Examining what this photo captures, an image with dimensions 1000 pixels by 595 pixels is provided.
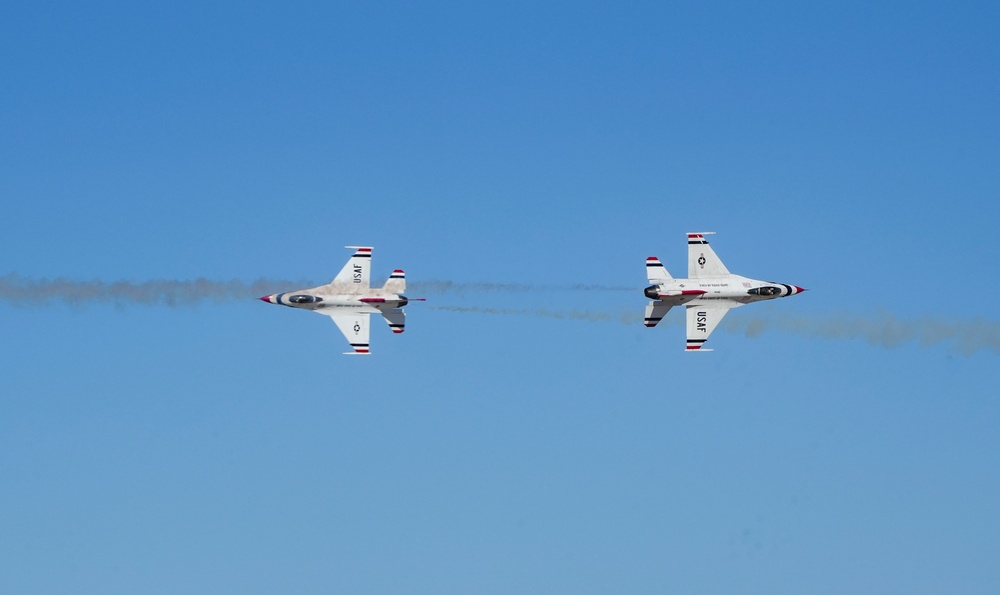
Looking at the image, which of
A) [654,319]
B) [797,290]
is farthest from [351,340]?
[797,290]

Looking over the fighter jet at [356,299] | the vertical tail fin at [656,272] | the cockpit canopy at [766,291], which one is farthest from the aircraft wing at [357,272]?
the cockpit canopy at [766,291]

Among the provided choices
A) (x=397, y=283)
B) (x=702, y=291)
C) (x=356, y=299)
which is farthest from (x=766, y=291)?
(x=356, y=299)

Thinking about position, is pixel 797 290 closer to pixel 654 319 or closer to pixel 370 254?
pixel 654 319

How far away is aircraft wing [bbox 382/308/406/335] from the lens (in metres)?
133

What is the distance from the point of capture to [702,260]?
134m

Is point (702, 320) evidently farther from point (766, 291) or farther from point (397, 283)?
point (397, 283)

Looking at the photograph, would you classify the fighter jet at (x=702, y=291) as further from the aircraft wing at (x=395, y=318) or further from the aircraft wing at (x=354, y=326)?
the aircraft wing at (x=354, y=326)

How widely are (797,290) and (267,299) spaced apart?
39.4 m

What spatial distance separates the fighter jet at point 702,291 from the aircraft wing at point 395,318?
17913 mm

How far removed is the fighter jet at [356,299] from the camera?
132875mm

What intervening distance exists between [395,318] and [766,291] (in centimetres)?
2730

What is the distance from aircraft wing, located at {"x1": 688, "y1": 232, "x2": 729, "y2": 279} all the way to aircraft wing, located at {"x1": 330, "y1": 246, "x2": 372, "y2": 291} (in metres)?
23.9

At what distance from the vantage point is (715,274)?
134 m

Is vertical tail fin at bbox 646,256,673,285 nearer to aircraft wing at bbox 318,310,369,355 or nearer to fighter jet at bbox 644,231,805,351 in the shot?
fighter jet at bbox 644,231,805,351
